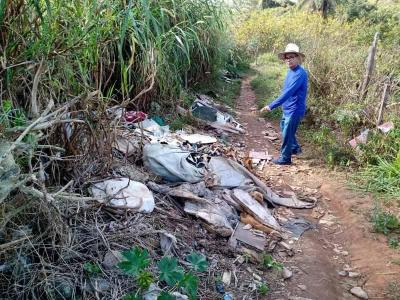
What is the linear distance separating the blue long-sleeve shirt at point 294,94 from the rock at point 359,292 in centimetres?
266

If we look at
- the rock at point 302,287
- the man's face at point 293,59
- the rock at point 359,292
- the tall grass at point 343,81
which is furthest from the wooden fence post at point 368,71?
the rock at point 302,287

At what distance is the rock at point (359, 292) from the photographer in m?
2.69

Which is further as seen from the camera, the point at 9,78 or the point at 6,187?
the point at 9,78

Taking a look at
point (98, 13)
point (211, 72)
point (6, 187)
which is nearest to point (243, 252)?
point (6, 187)

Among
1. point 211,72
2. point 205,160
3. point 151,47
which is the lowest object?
point 211,72

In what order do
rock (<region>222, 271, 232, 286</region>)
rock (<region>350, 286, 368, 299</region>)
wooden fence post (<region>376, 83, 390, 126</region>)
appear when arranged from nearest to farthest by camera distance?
rock (<region>222, 271, 232, 286</region>) → rock (<region>350, 286, 368, 299</region>) → wooden fence post (<region>376, 83, 390, 126</region>)

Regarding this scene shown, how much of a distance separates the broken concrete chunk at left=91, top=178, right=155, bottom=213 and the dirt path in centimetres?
107

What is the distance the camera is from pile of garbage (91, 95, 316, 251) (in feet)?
9.22

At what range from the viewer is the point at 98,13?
2.79m

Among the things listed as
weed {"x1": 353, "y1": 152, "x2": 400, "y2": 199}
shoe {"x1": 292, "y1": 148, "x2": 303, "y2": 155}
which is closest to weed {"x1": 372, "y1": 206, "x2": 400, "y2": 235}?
weed {"x1": 353, "y1": 152, "x2": 400, "y2": 199}

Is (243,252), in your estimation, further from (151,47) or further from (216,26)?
(216,26)

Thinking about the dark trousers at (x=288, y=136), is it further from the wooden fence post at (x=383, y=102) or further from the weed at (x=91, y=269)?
the weed at (x=91, y=269)

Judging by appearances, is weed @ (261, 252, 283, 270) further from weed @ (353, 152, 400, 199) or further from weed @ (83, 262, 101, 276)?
weed @ (353, 152, 400, 199)

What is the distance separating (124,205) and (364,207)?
2498 mm
